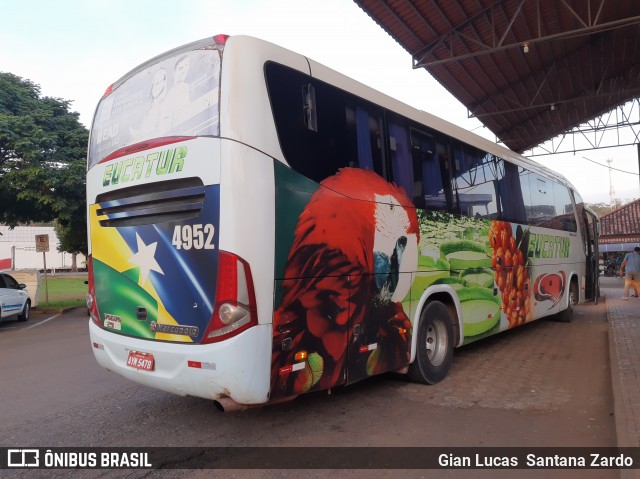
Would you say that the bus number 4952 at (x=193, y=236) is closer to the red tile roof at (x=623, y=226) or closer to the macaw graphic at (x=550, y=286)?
the macaw graphic at (x=550, y=286)

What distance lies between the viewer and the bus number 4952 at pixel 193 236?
3682 millimetres

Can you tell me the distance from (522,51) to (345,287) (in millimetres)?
12921

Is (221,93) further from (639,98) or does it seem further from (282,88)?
(639,98)

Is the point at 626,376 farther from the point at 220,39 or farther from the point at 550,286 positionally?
the point at 220,39

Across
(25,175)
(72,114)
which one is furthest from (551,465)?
(72,114)

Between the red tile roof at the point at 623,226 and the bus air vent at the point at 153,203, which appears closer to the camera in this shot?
the bus air vent at the point at 153,203

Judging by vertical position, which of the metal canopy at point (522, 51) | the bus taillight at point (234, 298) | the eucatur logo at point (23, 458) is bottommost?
the eucatur logo at point (23, 458)

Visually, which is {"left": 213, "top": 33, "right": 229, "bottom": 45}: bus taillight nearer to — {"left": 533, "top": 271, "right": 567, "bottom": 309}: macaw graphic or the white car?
{"left": 533, "top": 271, "right": 567, "bottom": 309}: macaw graphic

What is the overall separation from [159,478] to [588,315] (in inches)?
503

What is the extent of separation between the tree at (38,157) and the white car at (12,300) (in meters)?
2.29

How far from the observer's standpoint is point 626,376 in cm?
579

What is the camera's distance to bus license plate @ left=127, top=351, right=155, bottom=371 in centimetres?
397

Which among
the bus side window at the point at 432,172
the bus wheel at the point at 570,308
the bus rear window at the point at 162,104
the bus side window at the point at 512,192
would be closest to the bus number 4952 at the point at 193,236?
the bus rear window at the point at 162,104

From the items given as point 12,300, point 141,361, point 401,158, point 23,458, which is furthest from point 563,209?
point 12,300
